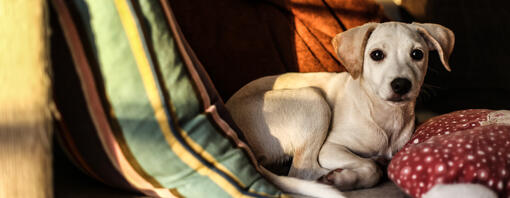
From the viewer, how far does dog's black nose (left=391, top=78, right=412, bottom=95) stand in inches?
62.6

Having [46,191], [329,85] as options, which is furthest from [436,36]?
[46,191]

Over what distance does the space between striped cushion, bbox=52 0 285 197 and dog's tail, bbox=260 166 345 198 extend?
4.1 inches

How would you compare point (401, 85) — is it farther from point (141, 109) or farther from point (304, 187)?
point (141, 109)

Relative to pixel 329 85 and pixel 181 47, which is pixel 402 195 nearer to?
pixel 329 85

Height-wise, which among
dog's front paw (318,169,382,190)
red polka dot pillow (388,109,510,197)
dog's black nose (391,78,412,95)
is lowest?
dog's front paw (318,169,382,190)

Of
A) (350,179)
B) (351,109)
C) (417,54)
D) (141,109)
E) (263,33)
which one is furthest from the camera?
(263,33)

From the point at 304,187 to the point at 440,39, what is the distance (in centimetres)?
76

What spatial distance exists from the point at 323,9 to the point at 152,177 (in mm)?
1255

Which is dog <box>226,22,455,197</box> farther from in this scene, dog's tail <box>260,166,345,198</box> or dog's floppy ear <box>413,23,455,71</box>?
dog's tail <box>260,166,345,198</box>

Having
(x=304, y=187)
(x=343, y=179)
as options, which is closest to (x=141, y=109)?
(x=304, y=187)

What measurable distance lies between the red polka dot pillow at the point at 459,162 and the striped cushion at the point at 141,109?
0.35m

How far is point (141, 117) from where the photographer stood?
1.17 meters

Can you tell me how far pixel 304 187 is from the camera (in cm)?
139

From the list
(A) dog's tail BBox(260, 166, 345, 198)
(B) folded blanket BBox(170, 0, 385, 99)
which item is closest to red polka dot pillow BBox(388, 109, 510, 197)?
(A) dog's tail BBox(260, 166, 345, 198)
